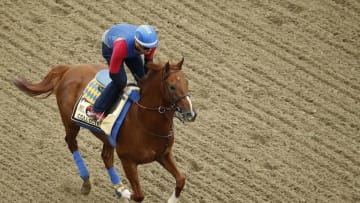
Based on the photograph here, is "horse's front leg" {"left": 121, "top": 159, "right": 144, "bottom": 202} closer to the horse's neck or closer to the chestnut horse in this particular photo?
the chestnut horse

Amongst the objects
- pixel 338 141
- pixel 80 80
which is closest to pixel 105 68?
pixel 80 80

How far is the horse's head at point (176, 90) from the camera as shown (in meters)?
6.87

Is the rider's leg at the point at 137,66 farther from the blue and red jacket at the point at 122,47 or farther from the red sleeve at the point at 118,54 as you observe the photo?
the red sleeve at the point at 118,54

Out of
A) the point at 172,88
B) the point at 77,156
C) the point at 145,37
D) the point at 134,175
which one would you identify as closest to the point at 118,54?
the point at 145,37

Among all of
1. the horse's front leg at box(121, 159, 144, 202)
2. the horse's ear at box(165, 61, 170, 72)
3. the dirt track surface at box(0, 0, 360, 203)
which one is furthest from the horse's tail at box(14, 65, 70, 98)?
the horse's ear at box(165, 61, 170, 72)

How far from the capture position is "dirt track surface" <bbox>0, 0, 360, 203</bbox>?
891cm

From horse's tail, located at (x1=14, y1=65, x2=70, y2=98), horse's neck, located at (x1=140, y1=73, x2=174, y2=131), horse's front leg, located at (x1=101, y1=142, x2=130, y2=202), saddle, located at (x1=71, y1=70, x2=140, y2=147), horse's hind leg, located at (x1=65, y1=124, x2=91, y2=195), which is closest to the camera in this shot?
horse's neck, located at (x1=140, y1=73, x2=174, y2=131)

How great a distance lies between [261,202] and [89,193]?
215cm

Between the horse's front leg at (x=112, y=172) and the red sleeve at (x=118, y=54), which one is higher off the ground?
the red sleeve at (x=118, y=54)

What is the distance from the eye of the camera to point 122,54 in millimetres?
7332

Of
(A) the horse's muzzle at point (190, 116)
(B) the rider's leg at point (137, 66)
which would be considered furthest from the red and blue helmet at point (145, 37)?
(A) the horse's muzzle at point (190, 116)

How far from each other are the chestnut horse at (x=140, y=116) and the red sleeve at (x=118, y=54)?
1.05 feet

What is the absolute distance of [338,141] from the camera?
9.46 m

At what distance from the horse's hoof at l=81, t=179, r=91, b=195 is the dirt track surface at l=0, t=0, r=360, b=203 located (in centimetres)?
8
